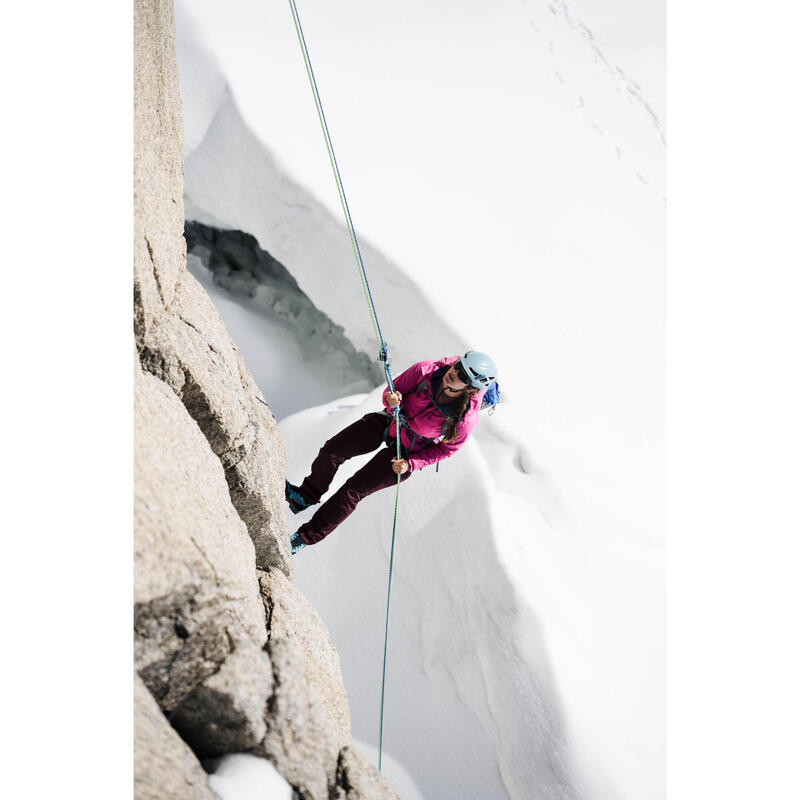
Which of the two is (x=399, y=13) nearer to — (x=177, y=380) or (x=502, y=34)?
(x=502, y=34)

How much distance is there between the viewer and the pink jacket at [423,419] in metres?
2.46

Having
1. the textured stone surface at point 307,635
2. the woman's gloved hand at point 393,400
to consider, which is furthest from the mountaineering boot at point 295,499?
the textured stone surface at point 307,635

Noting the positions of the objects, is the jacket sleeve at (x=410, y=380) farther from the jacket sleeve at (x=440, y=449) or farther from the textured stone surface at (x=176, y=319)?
the textured stone surface at (x=176, y=319)

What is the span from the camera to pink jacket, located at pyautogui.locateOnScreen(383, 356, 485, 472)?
2459 mm

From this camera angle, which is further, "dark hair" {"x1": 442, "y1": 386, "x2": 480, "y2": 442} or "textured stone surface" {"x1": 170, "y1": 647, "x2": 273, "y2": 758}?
"dark hair" {"x1": 442, "y1": 386, "x2": 480, "y2": 442}

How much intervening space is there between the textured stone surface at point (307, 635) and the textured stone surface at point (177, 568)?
0.68ft

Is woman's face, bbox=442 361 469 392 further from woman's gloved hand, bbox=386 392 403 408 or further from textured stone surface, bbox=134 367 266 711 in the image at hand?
textured stone surface, bbox=134 367 266 711

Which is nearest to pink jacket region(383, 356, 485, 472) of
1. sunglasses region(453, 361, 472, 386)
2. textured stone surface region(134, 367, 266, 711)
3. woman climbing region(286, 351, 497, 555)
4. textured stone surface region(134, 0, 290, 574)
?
woman climbing region(286, 351, 497, 555)

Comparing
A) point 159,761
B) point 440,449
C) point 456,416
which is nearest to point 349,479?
point 440,449

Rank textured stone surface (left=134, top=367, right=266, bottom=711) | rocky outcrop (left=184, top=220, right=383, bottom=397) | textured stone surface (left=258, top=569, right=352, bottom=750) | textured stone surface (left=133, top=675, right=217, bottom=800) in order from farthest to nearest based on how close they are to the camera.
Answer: rocky outcrop (left=184, top=220, right=383, bottom=397) < textured stone surface (left=258, top=569, right=352, bottom=750) < textured stone surface (left=134, top=367, right=266, bottom=711) < textured stone surface (left=133, top=675, right=217, bottom=800)

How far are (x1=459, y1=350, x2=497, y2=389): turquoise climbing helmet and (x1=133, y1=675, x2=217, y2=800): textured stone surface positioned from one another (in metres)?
1.46

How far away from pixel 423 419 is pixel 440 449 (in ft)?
0.51

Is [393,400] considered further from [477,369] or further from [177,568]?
[177,568]

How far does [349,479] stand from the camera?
260 centimetres
